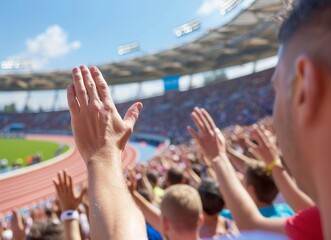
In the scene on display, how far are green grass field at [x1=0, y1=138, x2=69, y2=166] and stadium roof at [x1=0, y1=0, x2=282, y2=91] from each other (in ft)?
35.1

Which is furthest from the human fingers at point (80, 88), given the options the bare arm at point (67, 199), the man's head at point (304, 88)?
the bare arm at point (67, 199)

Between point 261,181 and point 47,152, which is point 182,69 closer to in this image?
point 47,152

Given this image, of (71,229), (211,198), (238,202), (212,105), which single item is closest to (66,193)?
(71,229)

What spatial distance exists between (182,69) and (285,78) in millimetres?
39511

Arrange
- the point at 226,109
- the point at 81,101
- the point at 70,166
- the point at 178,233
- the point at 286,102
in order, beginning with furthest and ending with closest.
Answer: the point at 226,109 < the point at 70,166 < the point at 178,233 < the point at 81,101 < the point at 286,102

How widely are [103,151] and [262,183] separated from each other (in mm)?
2105

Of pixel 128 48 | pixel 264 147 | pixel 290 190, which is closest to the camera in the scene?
pixel 290 190

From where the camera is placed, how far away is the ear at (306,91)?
2.28 feet

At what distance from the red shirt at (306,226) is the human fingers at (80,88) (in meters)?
0.90

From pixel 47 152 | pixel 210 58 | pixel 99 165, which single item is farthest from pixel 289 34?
pixel 210 58

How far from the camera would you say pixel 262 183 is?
2969 mm

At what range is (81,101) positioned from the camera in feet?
4.31

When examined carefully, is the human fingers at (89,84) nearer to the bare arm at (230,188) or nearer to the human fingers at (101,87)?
the human fingers at (101,87)

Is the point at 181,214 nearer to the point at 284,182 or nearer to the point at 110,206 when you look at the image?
the point at 284,182
